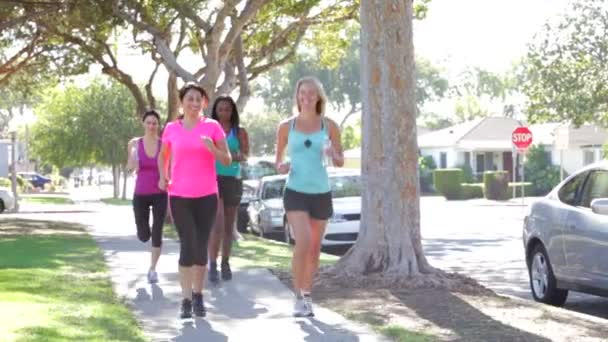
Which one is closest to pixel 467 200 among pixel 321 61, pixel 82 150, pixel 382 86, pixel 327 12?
pixel 82 150

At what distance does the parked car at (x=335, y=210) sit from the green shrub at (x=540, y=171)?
3257 cm

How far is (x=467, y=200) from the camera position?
52219 millimetres

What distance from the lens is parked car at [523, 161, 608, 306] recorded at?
399 inches

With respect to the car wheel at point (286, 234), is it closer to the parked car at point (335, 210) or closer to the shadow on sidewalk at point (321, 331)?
the parked car at point (335, 210)

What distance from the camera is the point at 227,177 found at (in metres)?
11.1

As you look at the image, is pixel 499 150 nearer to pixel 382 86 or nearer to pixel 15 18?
pixel 15 18

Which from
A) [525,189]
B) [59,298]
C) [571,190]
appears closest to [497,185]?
[525,189]

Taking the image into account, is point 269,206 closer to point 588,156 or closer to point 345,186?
point 345,186

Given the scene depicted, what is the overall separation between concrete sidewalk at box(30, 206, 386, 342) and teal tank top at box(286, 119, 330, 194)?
1044mm

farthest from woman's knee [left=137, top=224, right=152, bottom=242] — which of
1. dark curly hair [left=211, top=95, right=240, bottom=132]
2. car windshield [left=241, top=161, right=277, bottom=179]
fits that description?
car windshield [left=241, top=161, right=277, bottom=179]

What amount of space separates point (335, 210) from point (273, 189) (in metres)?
3.42

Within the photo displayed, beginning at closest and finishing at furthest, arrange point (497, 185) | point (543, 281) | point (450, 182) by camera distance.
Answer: point (543, 281)
point (497, 185)
point (450, 182)

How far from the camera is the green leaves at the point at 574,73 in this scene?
40.9 m

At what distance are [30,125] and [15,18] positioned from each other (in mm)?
34870
